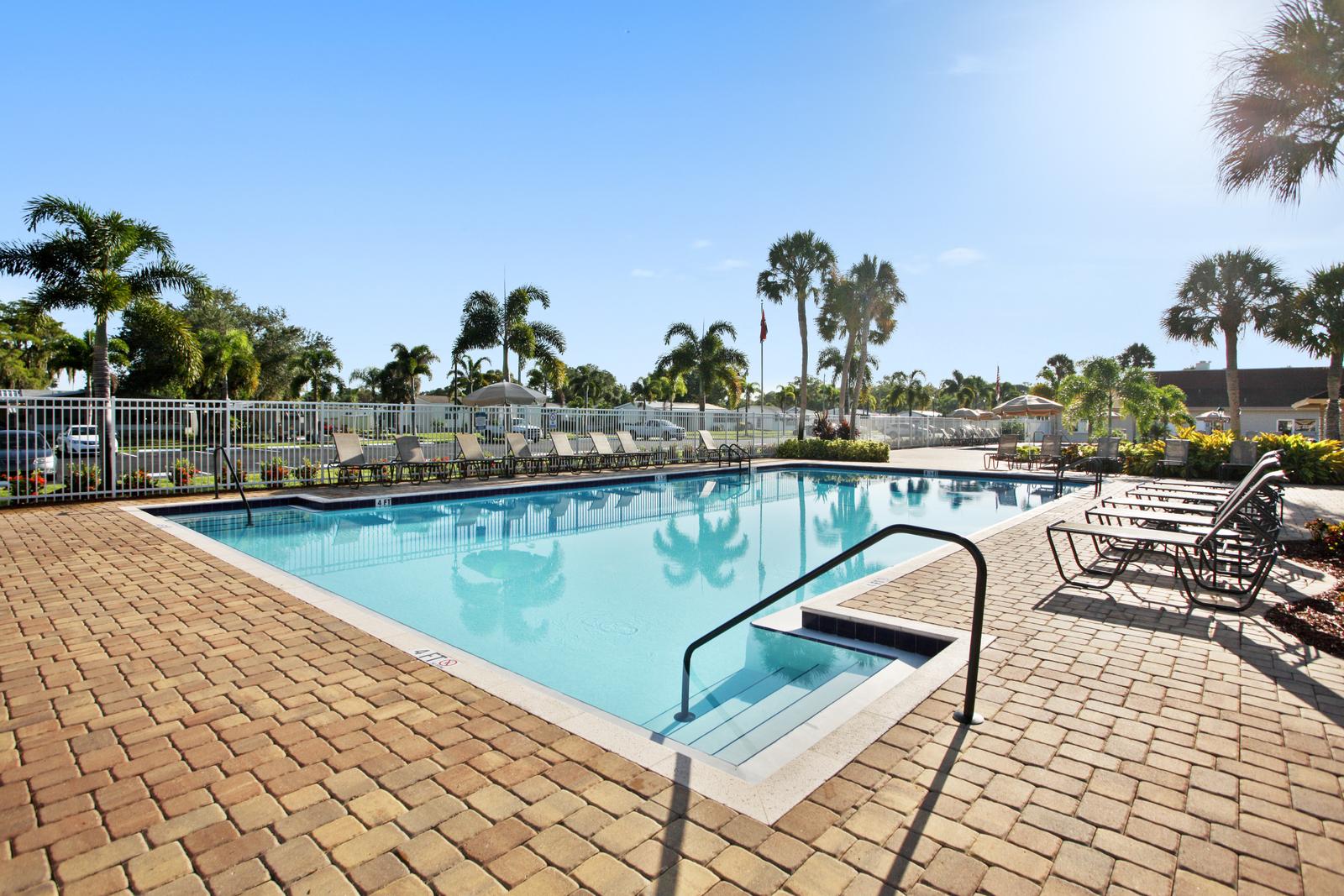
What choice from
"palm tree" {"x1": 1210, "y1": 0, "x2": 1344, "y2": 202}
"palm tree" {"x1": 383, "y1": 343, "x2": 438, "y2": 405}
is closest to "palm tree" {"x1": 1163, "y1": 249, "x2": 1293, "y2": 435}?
"palm tree" {"x1": 1210, "y1": 0, "x2": 1344, "y2": 202}

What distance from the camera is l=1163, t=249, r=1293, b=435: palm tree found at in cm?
1952

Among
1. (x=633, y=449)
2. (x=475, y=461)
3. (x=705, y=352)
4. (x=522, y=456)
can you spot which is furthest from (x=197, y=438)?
(x=705, y=352)

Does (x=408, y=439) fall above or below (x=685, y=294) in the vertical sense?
below

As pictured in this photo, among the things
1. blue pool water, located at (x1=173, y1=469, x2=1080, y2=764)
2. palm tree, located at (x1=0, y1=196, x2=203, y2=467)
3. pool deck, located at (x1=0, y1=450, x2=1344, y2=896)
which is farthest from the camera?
palm tree, located at (x1=0, y1=196, x2=203, y2=467)

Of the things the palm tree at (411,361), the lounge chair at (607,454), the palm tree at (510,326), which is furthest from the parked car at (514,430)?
the palm tree at (411,361)

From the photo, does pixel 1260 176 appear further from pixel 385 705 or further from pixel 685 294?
pixel 685 294

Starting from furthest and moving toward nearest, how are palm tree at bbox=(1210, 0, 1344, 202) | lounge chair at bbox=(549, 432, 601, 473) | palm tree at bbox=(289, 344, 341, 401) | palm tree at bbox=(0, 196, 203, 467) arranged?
palm tree at bbox=(289, 344, 341, 401)
lounge chair at bbox=(549, 432, 601, 473)
palm tree at bbox=(0, 196, 203, 467)
palm tree at bbox=(1210, 0, 1344, 202)

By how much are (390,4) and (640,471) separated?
405 inches

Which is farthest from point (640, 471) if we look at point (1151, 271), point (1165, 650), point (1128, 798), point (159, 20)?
point (1151, 271)

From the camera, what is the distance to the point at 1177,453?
14.6m

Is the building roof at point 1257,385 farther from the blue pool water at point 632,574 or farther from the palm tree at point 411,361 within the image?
the palm tree at point 411,361

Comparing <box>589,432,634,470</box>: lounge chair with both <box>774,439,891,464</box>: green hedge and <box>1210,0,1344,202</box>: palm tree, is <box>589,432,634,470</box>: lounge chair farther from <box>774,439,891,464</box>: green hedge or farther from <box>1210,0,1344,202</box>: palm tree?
<box>1210,0,1344,202</box>: palm tree

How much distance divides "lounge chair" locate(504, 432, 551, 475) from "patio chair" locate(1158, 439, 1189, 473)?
13931 millimetres

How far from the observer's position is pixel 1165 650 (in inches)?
156
